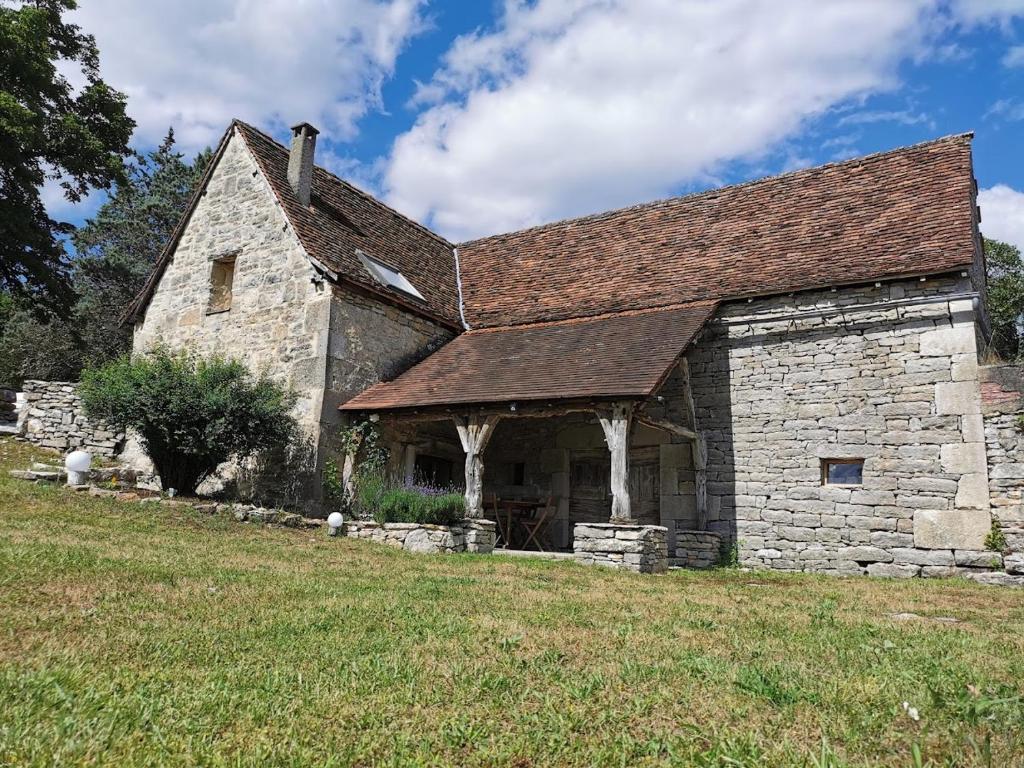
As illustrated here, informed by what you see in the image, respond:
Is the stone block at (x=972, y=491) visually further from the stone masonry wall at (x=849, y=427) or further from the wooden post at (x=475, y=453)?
the wooden post at (x=475, y=453)

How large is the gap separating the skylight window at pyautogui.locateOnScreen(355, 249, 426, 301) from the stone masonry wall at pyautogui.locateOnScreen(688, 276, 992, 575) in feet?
18.1

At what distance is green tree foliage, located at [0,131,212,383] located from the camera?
25.5m

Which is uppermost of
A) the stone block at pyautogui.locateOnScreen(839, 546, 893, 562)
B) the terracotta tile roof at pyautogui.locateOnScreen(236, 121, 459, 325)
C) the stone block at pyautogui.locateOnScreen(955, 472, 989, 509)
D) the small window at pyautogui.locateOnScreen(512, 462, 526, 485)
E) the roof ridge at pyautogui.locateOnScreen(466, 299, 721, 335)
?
the terracotta tile roof at pyautogui.locateOnScreen(236, 121, 459, 325)

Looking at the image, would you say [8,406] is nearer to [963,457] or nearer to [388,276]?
[388,276]

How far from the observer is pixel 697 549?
1075 cm

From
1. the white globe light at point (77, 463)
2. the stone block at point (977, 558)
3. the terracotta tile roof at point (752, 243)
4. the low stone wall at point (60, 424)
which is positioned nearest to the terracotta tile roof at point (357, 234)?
the terracotta tile roof at point (752, 243)

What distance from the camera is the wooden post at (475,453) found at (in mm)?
10406

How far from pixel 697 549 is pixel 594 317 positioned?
4469 mm

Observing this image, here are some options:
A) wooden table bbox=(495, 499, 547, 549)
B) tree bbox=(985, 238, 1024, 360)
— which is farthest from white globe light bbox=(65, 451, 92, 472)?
tree bbox=(985, 238, 1024, 360)

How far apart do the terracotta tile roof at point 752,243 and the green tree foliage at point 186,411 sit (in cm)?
501

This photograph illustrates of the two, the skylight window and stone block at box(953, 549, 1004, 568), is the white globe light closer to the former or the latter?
the skylight window

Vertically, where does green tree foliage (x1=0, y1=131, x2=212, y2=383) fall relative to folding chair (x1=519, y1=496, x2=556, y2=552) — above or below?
above

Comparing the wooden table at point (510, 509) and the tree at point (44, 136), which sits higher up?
the tree at point (44, 136)

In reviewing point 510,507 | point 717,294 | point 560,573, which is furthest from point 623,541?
point 717,294
